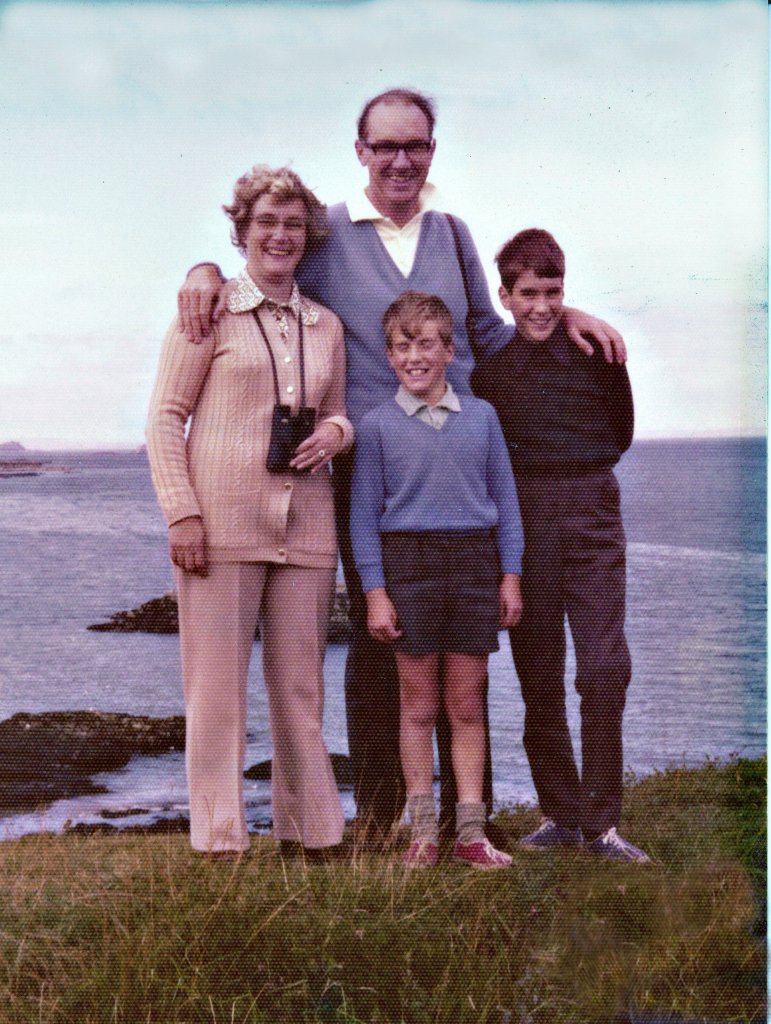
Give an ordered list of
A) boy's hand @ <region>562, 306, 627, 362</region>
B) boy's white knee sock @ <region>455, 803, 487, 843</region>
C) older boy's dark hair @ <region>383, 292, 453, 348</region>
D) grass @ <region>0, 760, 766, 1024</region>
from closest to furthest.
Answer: grass @ <region>0, 760, 766, 1024</region>, older boy's dark hair @ <region>383, 292, 453, 348</region>, boy's white knee sock @ <region>455, 803, 487, 843</region>, boy's hand @ <region>562, 306, 627, 362</region>

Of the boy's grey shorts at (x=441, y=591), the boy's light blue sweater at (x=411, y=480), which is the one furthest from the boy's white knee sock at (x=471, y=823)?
the boy's light blue sweater at (x=411, y=480)

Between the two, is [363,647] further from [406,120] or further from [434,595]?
[406,120]

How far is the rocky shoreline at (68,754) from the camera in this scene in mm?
4742

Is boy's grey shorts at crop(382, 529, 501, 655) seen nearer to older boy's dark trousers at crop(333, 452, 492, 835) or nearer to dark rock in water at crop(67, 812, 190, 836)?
older boy's dark trousers at crop(333, 452, 492, 835)

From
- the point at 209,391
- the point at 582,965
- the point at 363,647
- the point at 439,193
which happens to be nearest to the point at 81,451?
the point at 209,391

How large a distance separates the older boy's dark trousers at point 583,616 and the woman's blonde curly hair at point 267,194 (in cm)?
107

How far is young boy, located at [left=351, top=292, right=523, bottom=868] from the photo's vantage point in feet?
14.5

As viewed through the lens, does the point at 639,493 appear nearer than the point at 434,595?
No

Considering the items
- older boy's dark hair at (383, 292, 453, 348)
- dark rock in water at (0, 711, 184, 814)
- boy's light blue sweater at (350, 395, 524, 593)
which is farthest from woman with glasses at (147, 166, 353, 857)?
dark rock in water at (0, 711, 184, 814)

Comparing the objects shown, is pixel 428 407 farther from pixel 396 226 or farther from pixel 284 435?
pixel 396 226

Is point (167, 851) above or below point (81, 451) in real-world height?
below

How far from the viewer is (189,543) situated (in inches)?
169

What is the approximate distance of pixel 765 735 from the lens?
470cm

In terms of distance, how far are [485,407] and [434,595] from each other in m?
0.64
